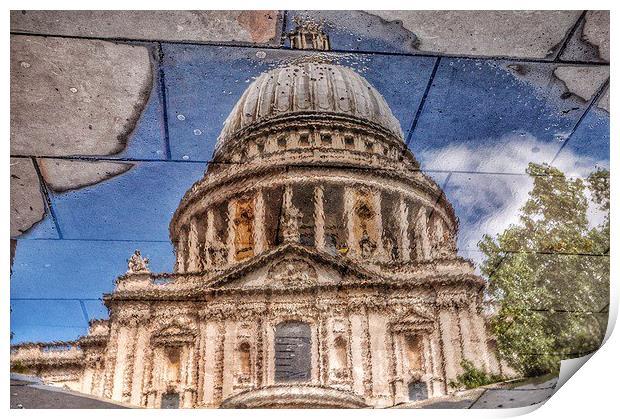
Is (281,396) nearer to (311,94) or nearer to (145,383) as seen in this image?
(145,383)

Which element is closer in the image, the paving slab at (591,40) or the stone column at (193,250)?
the paving slab at (591,40)

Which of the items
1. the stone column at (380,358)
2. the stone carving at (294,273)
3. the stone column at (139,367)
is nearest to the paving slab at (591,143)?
the stone column at (380,358)

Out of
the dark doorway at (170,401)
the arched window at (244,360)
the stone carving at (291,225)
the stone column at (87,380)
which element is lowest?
the dark doorway at (170,401)

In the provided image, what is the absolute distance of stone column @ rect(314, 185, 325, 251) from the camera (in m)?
6.16

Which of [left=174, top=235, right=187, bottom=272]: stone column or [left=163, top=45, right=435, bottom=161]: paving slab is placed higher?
[left=163, top=45, right=435, bottom=161]: paving slab

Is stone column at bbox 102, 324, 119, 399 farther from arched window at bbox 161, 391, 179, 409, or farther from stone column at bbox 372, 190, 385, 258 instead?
stone column at bbox 372, 190, 385, 258

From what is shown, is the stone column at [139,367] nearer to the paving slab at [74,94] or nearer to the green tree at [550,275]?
the paving slab at [74,94]

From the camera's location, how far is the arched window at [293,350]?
19.7 ft

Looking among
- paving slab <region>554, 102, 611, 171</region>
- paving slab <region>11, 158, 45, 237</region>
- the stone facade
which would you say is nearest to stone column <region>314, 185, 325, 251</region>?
the stone facade

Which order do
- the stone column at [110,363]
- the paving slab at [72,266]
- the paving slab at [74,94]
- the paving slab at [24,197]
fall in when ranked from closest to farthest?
the paving slab at [74,94]
the paving slab at [24,197]
the paving slab at [72,266]
the stone column at [110,363]

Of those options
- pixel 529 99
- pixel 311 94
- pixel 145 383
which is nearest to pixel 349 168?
pixel 311 94

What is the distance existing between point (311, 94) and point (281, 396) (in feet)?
7.79

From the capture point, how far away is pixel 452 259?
6125 mm

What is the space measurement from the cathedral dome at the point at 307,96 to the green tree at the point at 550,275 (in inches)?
48.1
